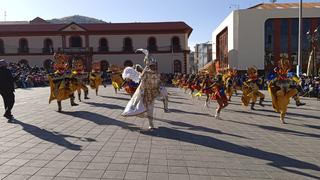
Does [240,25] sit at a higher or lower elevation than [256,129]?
higher

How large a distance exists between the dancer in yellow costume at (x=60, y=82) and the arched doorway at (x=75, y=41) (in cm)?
4614

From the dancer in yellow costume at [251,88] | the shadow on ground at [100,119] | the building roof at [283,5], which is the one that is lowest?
the shadow on ground at [100,119]

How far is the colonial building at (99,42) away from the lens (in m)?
59.4

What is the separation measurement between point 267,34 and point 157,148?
1930 inches

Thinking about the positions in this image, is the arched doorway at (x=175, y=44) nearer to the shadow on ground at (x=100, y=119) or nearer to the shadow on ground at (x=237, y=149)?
the shadow on ground at (x=100, y=119)

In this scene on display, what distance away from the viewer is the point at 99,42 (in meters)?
59.9

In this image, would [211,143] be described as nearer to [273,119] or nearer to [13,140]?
[13,140]

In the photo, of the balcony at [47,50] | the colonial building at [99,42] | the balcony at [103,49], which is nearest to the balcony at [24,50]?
the colonial building at [99,42]

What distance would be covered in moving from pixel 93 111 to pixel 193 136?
5.44m

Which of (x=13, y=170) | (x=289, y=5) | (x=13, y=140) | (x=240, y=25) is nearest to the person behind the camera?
(x=13, y=170)

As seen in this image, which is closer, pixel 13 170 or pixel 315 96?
pixel 13 170

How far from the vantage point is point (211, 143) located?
8.94 metres

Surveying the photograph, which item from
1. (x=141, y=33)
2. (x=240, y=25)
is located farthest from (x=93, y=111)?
(x=141, y=33)

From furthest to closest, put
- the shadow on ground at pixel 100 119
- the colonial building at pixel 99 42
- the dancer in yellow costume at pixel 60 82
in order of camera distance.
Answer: the colonial building at pixel 99 42 < the dancer in yellow costume at pixel 60 82 < the shadow on ground at pixel 100 119
